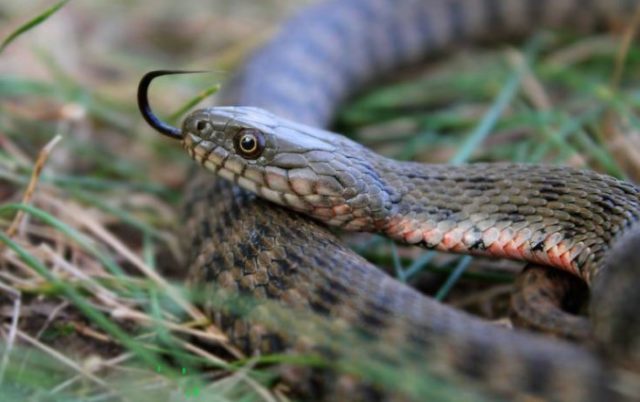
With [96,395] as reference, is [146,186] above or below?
above

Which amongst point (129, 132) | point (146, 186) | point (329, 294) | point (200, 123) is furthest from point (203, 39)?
point (329, 294)

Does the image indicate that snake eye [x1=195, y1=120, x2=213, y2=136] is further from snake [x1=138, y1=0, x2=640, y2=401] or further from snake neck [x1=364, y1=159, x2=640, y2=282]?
snake neck [x1=364, y1=159, x2=640, y2=282]

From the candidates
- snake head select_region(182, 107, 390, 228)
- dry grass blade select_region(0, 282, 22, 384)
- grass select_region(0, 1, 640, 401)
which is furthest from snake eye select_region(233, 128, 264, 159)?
dry grass blade select_region(0, 282, 22, 384)

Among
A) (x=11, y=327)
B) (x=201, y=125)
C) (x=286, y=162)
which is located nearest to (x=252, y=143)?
(x=286, y=162)

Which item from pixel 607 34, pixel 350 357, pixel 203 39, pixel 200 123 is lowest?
pixel 350 357

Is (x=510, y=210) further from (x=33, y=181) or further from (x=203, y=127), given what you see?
(x=33, y=181)

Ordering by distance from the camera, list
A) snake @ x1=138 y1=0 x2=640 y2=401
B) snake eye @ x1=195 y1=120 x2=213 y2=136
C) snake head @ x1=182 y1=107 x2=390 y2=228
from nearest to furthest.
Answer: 1. snake @ x1=138 y1=0 x2=640 y2=401
2. snake head @ x1=182 y1=107 x2=390 y2=228
3. snake eye @ x1=195 y1=120 x2=213 y2=136

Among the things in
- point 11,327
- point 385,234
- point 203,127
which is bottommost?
point 11,327

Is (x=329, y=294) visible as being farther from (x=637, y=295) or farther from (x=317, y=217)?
(x=637, y=295)
